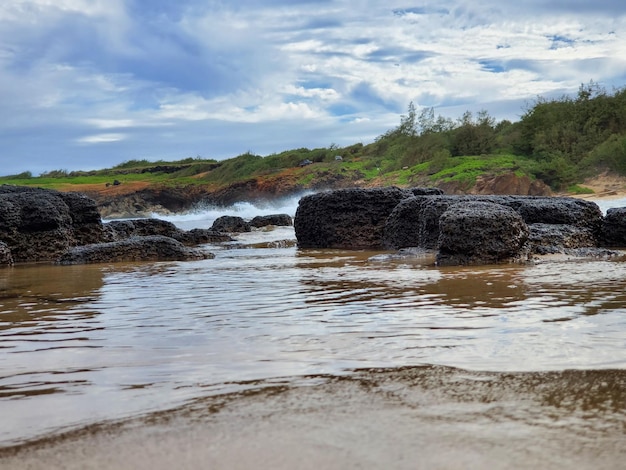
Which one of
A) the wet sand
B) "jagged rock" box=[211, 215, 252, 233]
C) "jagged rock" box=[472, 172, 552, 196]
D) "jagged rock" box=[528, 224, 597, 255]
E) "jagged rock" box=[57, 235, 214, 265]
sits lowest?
the wet sand

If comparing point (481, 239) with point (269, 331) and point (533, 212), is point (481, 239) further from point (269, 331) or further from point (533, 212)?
point (269, 331)

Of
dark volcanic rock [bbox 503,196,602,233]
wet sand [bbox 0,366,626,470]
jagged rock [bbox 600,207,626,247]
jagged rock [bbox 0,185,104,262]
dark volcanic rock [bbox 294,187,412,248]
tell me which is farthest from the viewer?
dark volcanic rock [bbox 294,187,412,248]

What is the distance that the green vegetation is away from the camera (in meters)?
31.5

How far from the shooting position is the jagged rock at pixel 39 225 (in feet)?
34.7

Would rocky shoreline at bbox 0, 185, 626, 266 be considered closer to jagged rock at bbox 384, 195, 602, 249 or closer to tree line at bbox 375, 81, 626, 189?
jagged rock at bbox 384, 195, 602, 249

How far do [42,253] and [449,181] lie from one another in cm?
2533

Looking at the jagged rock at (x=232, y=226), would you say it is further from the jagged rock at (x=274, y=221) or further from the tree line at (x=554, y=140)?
the tree line at (x=554, y=140)

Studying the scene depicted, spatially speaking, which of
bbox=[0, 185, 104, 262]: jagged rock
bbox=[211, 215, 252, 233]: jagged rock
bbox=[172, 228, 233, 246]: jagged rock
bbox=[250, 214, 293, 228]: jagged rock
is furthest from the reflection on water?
bbox=[250, 214, 293, 228]: jagged rock

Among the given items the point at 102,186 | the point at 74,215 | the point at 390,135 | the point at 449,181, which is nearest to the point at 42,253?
the point at 74,215

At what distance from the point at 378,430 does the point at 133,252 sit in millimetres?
8334

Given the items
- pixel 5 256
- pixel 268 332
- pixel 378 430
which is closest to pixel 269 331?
pixel 268 332

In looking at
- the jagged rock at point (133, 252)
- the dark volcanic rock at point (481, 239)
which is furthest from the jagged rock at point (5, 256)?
the dark volcanic rock at point (481, 239)

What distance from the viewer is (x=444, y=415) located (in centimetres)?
190

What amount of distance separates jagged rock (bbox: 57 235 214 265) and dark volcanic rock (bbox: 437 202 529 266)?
412cm
